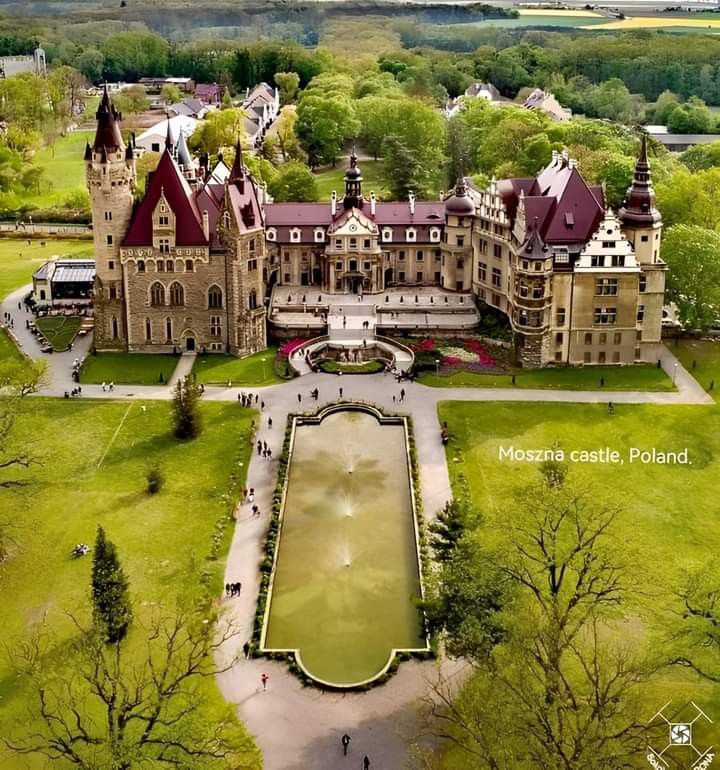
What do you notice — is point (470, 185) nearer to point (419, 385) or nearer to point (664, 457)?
point (419, 385)

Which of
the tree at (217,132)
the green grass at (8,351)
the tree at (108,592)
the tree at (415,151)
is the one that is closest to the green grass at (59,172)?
the tree at (217,132)

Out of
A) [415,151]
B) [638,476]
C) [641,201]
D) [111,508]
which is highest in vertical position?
[641,201]

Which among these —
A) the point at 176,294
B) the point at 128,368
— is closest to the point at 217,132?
the point at 176,294

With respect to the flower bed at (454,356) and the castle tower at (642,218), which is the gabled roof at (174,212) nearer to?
the flower bed at (454,356)

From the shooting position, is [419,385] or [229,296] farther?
[229,296]

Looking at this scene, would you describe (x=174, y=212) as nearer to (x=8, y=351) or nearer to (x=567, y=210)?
(x=8, y=351)

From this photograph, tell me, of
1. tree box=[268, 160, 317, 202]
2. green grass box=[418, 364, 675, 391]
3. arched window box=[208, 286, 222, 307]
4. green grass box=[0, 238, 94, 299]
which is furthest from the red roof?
green grass box=[0, 238, 94, 299]

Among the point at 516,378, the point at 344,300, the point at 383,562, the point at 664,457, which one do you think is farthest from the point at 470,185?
the point at 383,562
